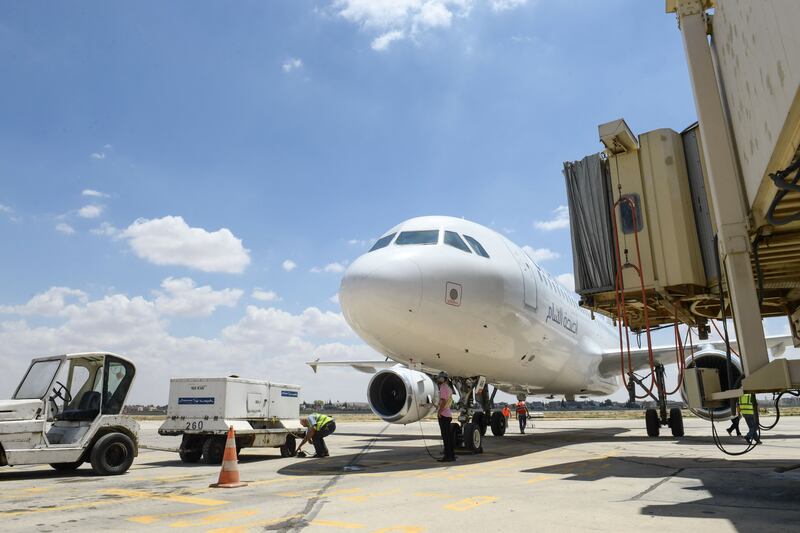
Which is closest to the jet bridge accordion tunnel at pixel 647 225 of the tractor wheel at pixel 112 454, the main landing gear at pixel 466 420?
the main landing gear at pixel 466 420

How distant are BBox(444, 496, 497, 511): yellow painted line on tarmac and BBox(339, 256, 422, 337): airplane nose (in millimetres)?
3454

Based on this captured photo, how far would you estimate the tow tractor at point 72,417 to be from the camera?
7.74 metres

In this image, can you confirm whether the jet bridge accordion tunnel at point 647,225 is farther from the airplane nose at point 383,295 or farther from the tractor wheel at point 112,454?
the tractor wheel at point 112,454

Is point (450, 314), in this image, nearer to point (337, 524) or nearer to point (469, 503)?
point (469, 503)

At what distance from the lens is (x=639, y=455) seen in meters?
9.73

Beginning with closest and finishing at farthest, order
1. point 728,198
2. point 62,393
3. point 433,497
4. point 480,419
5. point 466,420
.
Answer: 1. point 728,198
2. point 433,497
3. point 62,393
4. point 466,420
5. point 480,419

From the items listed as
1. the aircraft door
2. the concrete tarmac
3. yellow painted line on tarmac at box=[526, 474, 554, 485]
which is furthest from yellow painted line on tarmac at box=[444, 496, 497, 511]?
the aircraft door

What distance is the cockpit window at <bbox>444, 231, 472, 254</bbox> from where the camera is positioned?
9773 mm

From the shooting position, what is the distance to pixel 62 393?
8891 mm

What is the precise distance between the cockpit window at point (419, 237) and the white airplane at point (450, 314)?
2 cm

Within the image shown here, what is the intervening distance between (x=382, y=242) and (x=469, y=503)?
18.8 ft

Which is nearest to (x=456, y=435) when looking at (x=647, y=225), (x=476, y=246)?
(x=476, y=246)

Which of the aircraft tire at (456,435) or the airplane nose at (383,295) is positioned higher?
the airplane nose at (383,295)

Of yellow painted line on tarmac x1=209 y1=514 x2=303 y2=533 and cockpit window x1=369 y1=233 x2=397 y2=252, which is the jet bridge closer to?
cockpit window x1=369 y1=233 x2=397 y2=252
